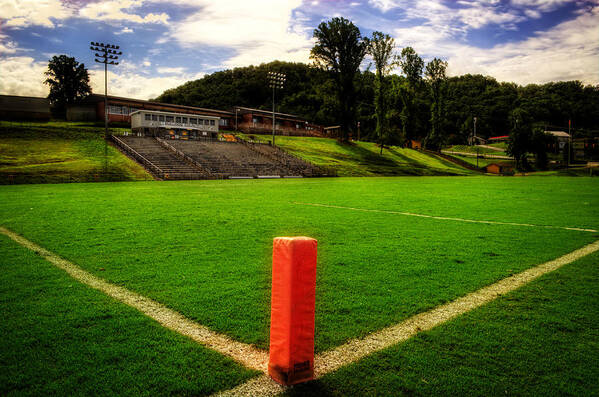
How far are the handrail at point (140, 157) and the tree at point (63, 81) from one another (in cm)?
3874

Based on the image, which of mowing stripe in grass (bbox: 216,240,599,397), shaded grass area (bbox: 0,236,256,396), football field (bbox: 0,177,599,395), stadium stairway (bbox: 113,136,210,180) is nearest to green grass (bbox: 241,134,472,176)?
stadium stairway (bbox: 113,136,210,180)

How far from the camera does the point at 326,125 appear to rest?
87.8m

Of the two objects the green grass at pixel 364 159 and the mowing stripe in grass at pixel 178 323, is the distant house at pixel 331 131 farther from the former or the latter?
the mowing stripe in grass at pixel 178 323

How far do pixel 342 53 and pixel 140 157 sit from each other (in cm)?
3811

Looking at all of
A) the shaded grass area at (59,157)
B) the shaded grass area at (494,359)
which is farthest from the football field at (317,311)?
the shaded grass area at (59,157)

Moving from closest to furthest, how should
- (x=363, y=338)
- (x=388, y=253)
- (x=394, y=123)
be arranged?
1. (x=363, y=338)
2. (x=388, y=253)
3. (x=394, y=123)

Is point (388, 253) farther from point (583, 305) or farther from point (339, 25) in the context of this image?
point (339, 25)

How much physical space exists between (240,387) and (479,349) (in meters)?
1.93

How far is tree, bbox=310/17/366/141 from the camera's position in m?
58.0

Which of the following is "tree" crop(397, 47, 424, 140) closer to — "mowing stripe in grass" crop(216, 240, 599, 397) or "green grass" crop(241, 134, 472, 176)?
"green grass" crop(241, 134, 472, 176)

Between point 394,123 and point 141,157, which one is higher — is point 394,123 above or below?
above

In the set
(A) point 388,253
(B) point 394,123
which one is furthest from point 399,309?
(B) point 394,123

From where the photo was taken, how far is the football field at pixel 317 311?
8.41 feet

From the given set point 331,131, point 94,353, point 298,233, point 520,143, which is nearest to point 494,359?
point 94,353
